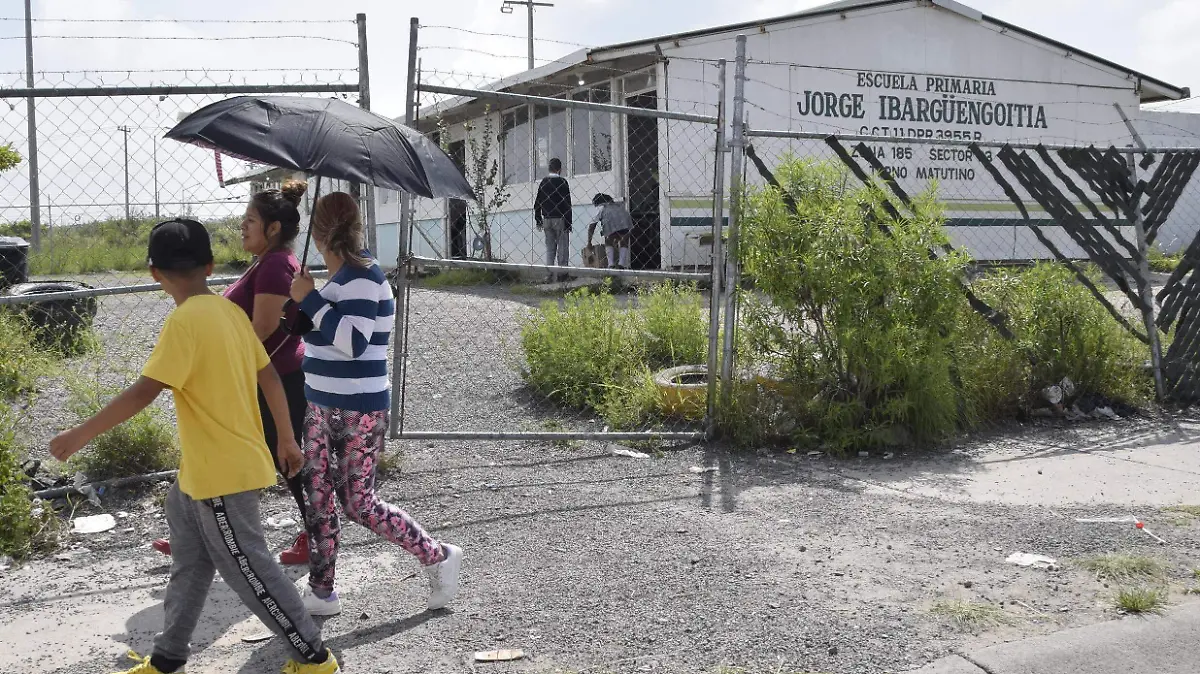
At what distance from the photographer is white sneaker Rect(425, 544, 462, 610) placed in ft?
12.9

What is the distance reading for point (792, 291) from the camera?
638 centimetres

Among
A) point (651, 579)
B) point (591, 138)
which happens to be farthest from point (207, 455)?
point (591, 138)

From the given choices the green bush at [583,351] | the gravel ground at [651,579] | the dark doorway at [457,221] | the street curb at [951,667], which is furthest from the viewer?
the dark doorway at [457,221]

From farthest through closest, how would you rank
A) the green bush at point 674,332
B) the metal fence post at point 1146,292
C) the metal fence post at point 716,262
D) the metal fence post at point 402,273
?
the green bush at point 674,332, the metal fence post at point 1146,292, the metal fence post at point 716,262, the metal fence post at point 402,273

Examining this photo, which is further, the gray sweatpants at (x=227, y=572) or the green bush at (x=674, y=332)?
the green bush at (x=674, y=332)

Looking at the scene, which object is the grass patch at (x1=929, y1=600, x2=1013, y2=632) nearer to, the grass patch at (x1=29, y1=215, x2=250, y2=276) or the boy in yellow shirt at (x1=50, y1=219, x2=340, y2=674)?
the boy in yellow shirt at (x1=50, y1=219, x2=340, y2=674)

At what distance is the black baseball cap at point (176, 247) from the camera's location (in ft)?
10.3

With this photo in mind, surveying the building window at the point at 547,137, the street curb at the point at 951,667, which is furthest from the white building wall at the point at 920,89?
the street curb at the point at 951,667

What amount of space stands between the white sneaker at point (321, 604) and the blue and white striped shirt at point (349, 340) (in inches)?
28.5

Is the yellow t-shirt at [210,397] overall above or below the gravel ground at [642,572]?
above

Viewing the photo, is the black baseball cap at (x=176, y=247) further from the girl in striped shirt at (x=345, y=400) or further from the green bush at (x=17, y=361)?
the green bush at (x=17, y=361)

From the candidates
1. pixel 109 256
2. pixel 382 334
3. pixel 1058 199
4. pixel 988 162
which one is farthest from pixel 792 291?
pixel 109 256

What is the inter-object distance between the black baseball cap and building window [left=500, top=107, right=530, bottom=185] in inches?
628

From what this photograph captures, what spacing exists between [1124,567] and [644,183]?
12.5m
